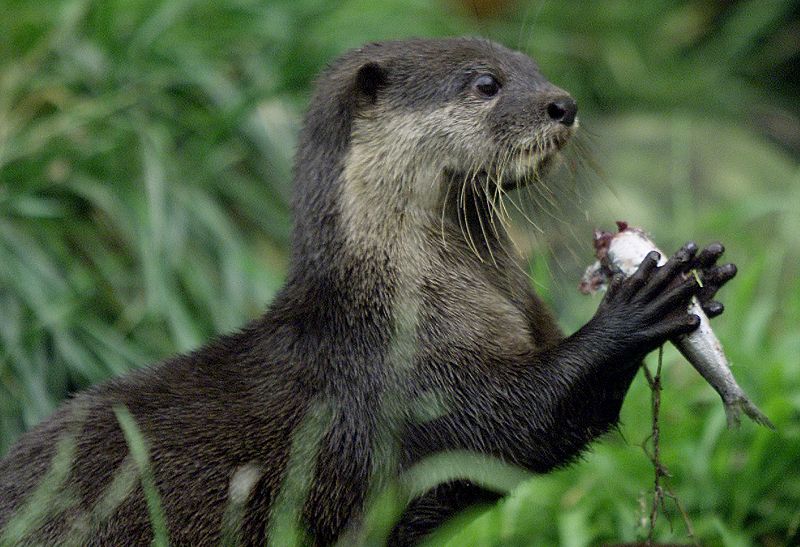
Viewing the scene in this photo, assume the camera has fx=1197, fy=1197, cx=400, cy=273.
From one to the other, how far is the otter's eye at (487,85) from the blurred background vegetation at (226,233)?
30 cm

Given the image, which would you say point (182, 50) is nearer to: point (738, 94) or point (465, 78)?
point (465, 78)

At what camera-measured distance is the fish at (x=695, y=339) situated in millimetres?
2604

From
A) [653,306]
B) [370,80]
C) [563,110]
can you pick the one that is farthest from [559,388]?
[370,80]

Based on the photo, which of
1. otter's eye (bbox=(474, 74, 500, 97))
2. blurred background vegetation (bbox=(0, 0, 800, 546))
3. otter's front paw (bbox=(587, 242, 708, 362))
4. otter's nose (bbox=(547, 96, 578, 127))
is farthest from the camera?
blurred background vegetation (bbox=(0, 0, 800, 546))

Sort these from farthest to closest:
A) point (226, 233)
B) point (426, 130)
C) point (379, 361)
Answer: point (226, 233) < point (426, 130) < point (379, 361)

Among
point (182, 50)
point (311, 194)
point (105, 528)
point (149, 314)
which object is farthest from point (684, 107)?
point (105, 528)

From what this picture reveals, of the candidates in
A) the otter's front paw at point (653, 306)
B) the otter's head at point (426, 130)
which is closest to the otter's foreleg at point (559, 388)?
the otter's front paw at point (653, 306)

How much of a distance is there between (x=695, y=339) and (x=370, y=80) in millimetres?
991

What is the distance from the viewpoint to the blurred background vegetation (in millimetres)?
3521

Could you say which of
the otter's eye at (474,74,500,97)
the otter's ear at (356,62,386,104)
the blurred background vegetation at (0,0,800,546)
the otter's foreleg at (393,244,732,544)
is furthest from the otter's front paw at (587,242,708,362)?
the otter's ear at (356,62,386,104)

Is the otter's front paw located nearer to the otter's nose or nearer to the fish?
the fish

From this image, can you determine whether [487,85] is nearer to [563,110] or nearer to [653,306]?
[563,110]

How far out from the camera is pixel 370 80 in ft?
9.57

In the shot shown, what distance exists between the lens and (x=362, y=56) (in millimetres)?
3033
